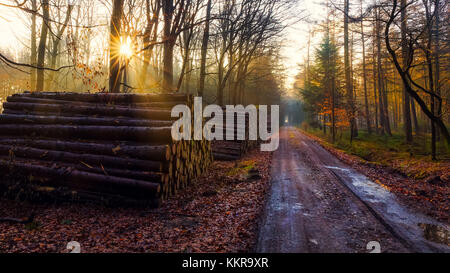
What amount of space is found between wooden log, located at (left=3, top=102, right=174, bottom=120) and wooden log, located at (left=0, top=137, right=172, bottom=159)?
118cm

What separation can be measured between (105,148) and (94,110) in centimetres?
179

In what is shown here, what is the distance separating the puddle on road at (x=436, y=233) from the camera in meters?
4.58

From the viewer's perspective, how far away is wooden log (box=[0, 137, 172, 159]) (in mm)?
6414

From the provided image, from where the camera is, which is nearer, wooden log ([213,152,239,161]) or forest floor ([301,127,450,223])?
forest floor ([301,127,450,223])

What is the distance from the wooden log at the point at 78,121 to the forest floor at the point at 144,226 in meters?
2.30

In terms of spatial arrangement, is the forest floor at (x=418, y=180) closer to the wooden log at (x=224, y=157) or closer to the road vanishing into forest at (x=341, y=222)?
the road vanishing into forest at (x=341, y=222)

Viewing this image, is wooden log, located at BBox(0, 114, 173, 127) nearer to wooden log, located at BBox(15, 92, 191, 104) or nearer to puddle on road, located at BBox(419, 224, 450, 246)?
wooden log, located at BBox(15, 92, 191, 104)

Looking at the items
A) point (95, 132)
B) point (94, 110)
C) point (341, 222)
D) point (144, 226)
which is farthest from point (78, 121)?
point (341, 222)

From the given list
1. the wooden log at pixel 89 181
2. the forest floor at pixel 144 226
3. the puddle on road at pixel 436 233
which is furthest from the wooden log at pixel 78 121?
the puddle on road at pixel 436 233

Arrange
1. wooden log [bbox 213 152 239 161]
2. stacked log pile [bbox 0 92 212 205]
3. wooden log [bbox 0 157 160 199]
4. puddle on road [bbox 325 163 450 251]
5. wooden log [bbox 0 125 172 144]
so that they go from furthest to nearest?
wooden log [bbox 213 152 239 161], wooden log [bbox 0 125 172 144], stacked log pile [bbox 0 92 212 205], wooden log [bbox 0 157 160 199], puddle on road [bbox 325 163 450 251]

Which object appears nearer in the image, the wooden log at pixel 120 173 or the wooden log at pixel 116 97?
the wooden log at pixel 120 173

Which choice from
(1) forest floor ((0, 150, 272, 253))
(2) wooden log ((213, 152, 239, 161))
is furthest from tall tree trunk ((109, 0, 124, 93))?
(2) wooden log ((213, 152, 239, 161))
